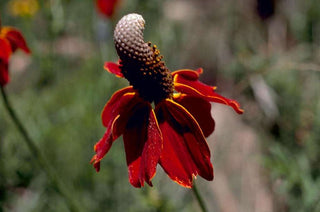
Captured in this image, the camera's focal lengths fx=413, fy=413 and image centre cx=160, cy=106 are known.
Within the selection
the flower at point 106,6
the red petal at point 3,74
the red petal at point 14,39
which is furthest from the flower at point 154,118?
the flower at point 106,6

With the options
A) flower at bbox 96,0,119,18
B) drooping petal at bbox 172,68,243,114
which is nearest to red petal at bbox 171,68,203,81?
drooping petal at bbox 172,68,243,114

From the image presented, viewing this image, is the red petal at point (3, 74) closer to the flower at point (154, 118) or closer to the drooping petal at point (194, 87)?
the flower at point (154, 118)

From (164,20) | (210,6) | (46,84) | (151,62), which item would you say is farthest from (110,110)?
(210,6)

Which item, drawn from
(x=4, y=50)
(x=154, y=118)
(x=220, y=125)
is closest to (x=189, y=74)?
(x=154, y=118)

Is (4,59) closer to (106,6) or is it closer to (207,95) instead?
(207,95)

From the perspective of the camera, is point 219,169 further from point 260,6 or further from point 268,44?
point 260,6

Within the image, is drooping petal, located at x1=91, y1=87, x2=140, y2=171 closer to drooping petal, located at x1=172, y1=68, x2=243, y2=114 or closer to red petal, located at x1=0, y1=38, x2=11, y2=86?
drooping petal, located at x1=172, y1=68, x2=243, y2=114
